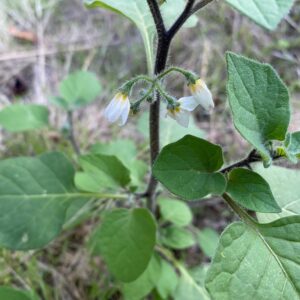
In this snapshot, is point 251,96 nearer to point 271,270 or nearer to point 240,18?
point 271,270

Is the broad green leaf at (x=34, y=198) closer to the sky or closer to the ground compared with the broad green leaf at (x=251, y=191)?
closer to the ground

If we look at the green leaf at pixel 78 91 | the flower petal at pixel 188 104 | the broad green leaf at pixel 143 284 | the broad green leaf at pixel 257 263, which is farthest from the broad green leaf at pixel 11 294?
the green leaf at pixel 78 91

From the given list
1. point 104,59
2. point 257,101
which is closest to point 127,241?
point 257,101

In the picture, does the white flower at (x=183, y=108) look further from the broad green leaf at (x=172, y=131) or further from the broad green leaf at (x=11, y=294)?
the broad green leaf at (x=11, y=294)

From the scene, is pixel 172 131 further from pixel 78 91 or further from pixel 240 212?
pixel 240 212

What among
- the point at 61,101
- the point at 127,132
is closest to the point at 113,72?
the point at 127,132

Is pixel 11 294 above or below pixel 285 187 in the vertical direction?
below

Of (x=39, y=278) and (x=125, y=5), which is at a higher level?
(x=125, y=5)
